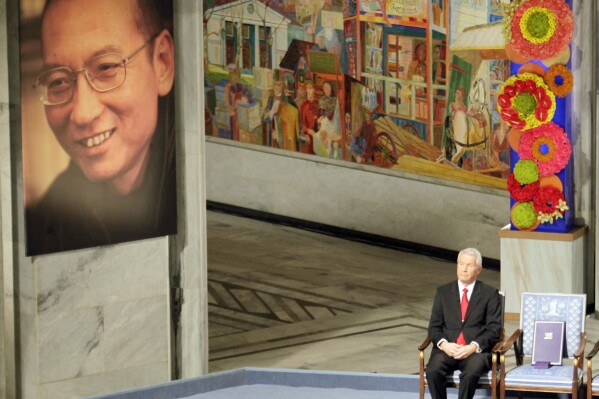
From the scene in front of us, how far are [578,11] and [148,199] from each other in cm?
500

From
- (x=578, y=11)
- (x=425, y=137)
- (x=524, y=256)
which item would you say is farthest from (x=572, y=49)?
(x=425, y=137)

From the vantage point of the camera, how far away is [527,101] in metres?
14.3

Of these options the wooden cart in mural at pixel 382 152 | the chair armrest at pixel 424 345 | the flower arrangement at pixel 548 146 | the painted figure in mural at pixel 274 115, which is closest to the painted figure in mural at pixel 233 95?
the painted figure in mural at pixel 274 115

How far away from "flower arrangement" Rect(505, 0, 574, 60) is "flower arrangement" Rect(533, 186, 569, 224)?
130 centimetres

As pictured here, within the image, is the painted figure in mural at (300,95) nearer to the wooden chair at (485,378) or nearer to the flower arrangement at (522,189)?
the flower arrangement at (522,189)

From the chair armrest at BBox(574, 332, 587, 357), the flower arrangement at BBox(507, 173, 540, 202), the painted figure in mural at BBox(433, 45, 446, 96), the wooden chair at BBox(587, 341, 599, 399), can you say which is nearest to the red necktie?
the chair armrest at BBox(574, 332, 587, 357)

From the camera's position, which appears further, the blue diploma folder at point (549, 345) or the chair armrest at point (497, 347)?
the blue diploma folder at point (549, 345)

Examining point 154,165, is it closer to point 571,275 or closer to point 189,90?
point 189,90

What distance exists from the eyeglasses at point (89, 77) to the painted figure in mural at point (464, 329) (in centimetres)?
296

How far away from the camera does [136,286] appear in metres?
12.0

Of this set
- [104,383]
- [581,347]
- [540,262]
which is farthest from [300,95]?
[581,347]

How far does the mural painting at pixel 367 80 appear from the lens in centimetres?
1745

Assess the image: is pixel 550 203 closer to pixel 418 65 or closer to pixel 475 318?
pixel 475 318

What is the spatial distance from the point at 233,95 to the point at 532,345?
1004 centimetres
